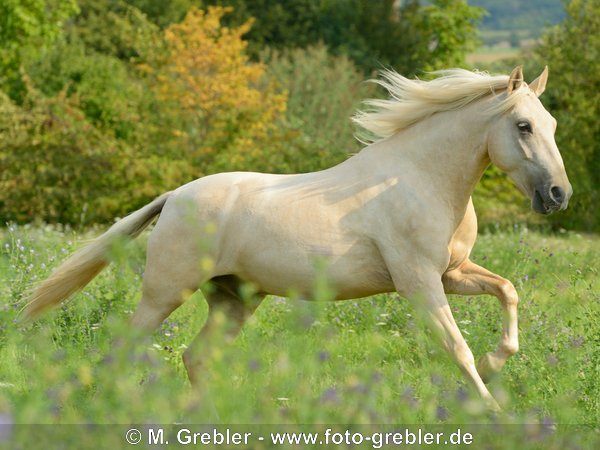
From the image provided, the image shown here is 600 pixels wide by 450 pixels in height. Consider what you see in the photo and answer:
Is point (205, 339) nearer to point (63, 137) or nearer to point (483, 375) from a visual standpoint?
point (483, 375)

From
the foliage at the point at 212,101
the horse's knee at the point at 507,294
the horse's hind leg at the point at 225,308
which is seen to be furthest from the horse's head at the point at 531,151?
the foliage at the point at 212,101

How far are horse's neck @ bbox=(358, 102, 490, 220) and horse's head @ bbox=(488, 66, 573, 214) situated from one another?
0.44 feet

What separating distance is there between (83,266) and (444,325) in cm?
211

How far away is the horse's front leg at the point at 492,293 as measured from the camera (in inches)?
205

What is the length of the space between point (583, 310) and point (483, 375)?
0.87 metres

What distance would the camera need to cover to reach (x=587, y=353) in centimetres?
517

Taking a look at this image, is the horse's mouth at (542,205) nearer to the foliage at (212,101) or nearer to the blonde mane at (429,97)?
the blonde mane at (429,97)

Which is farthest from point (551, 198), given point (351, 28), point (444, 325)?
point (351, 28)

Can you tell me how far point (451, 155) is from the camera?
17.4ft

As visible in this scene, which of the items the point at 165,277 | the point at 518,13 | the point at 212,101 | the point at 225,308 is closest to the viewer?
the point at 165,277

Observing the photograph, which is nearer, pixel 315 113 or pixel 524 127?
pixel 524 127

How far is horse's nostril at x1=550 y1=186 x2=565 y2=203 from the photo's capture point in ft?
16.6

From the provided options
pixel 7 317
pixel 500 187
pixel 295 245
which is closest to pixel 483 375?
pixel 295 245

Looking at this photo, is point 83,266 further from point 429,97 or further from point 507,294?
point 507,294
